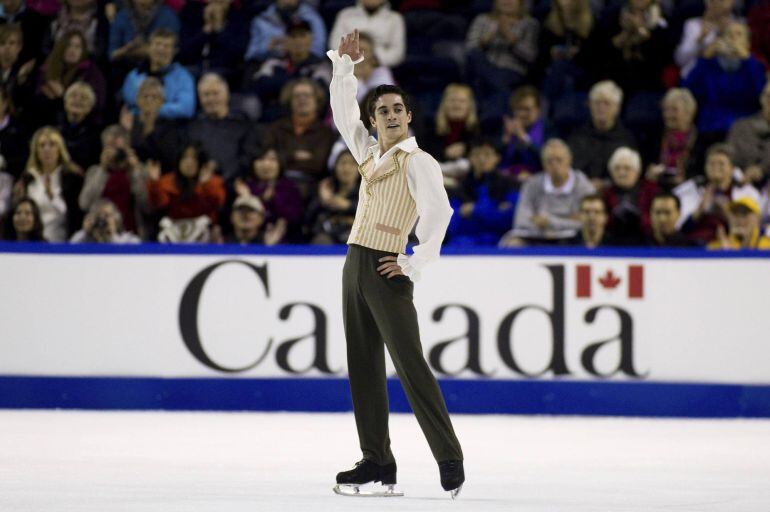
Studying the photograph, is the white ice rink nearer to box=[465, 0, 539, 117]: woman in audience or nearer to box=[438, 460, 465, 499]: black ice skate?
box=[438, 460, 465, 499]: black ice skate

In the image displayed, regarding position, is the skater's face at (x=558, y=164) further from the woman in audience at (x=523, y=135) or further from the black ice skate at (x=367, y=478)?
the black ice skate at (x=367, y=478)

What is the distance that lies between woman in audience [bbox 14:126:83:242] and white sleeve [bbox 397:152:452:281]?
17.4 ft

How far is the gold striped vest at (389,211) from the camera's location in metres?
5.45

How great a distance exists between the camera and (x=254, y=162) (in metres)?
10.2

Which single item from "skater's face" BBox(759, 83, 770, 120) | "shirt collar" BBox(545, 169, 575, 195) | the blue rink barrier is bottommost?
the blue rink barrier

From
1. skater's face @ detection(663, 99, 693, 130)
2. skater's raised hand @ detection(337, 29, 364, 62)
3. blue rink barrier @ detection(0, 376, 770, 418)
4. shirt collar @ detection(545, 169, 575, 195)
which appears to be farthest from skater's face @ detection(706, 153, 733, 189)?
skater's raised hand @ detection(337, 29, 364, 62)

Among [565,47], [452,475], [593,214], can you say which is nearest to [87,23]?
[565,47]

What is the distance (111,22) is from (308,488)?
694 centimetres

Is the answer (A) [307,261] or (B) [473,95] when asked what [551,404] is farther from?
(B) [473,95]

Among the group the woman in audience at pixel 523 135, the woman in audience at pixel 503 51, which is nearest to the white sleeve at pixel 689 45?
the woman in audience at pixel 503 51

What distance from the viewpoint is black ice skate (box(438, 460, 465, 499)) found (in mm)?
5402

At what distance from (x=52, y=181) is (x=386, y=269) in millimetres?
5523

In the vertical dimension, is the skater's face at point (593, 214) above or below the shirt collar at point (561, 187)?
below

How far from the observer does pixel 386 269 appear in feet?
17.7
